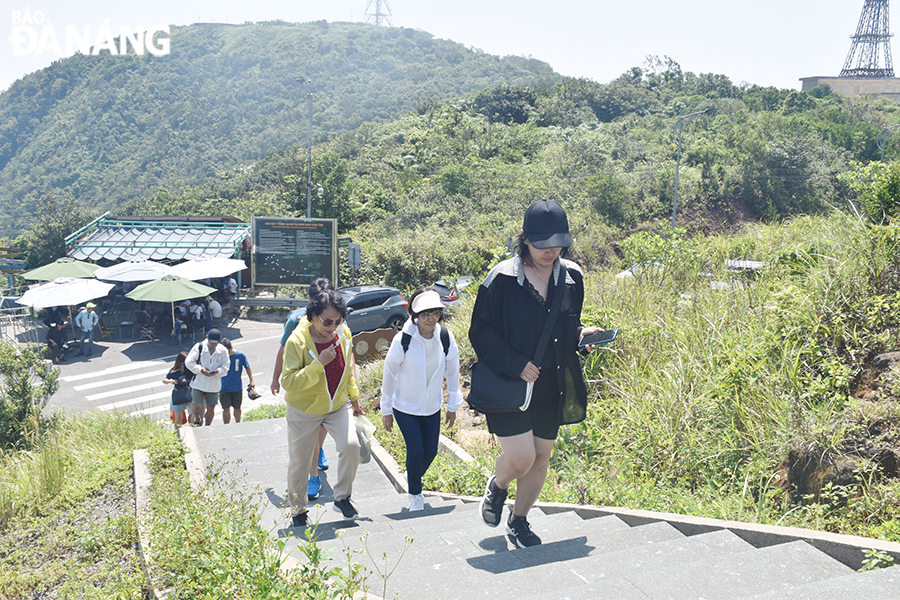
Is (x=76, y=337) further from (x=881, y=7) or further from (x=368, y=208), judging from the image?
(x=881, y=7)

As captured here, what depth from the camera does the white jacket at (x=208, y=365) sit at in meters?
7.87

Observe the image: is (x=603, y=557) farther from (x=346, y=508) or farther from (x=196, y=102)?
(x=196, y=102)

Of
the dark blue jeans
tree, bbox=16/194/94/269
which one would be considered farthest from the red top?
tree, bbox=16/194/94/269

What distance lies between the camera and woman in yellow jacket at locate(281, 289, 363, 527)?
13.6 feet

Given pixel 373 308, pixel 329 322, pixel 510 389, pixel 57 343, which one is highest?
pixel 329 322

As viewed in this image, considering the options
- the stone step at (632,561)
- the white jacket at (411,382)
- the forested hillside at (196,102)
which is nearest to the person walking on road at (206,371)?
the white jacket at (411,382)

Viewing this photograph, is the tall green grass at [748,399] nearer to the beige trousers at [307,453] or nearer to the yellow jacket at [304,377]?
the beige trousers at [307,453]

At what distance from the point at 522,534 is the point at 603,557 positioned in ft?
1.94

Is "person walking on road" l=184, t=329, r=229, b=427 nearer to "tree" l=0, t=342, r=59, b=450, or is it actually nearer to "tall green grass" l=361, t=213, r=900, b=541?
"tree" l=0, t=342, r=59, b=450

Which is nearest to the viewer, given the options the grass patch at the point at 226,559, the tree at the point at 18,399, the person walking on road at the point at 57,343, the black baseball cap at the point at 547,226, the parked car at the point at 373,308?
the grass patch at the point at 226,559

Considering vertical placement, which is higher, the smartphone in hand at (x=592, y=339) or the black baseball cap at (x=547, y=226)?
the black baseball cap at (x=547, y=226)

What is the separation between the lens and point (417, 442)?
176 inches

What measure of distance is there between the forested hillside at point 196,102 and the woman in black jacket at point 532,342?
6658cm

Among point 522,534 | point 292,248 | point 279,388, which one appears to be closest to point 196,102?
point 292,248
